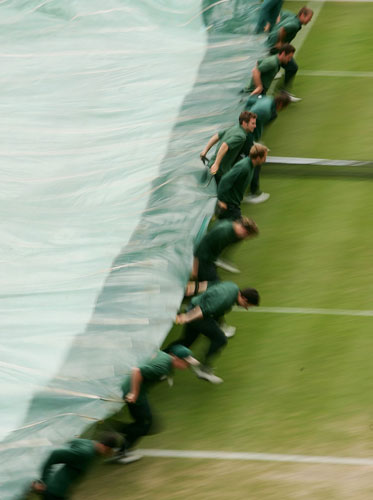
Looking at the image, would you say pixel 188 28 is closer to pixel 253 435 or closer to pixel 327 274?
pixel 327 274

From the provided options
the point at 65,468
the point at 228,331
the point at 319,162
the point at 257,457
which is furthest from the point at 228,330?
the point at 319,162

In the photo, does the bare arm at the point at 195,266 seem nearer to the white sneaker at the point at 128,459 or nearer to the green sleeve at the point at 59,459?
the white sneaker at the point at 128,459

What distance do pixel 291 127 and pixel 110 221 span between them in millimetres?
5517

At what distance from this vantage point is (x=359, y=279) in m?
11.5

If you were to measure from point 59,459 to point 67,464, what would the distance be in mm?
140

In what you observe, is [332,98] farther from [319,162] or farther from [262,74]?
[262,74]

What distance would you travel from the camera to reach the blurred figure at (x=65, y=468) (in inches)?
306

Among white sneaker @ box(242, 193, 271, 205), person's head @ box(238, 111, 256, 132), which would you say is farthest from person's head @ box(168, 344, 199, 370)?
white sneaker @ box(242, 193, 271, 205)

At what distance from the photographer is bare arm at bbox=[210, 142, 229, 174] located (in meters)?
11.4

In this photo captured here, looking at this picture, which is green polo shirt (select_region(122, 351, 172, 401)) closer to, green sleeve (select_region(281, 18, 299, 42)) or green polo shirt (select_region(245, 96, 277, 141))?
green polo shirt (select_region(245, 96, 277, 141))

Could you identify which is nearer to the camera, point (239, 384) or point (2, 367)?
point (2, 367)

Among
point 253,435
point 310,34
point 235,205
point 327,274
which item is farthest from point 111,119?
point 310,34

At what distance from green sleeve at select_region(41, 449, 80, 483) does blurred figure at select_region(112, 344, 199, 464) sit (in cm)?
85

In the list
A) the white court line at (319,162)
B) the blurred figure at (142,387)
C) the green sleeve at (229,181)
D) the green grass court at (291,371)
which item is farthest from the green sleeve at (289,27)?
the blurred figure at (142,387)
